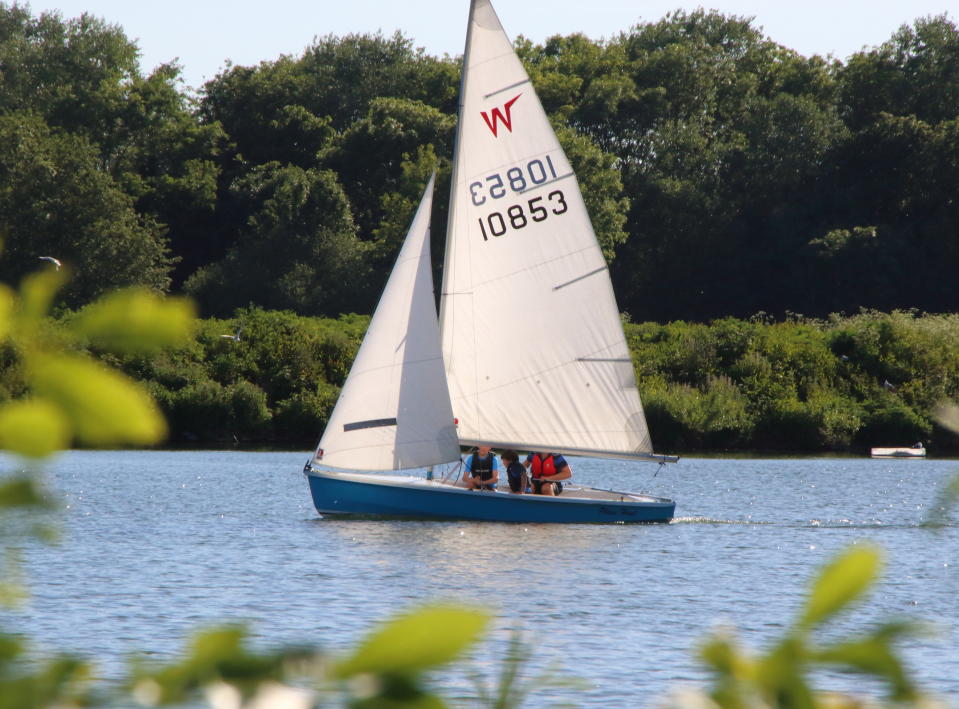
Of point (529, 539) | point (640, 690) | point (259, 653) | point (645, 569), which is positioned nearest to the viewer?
point (259, 653)

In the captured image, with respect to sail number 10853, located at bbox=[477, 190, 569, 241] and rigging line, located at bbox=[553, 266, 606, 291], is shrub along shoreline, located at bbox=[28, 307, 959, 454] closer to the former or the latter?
rigging line, located at bbox=[553, 266, 606, 291]

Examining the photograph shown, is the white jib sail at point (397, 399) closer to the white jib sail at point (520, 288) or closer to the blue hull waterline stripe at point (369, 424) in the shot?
the blue hull waterline stripe at point (369, 424)

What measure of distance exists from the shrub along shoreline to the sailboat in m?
17.4

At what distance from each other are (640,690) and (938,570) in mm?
9473

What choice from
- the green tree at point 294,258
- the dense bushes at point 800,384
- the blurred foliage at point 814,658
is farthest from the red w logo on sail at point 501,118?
the green tree at point 294,258

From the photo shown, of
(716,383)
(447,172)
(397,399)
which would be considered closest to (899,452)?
(716,383)

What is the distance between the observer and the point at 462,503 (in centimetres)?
2056

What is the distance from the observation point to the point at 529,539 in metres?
19.7

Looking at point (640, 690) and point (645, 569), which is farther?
point (645, 569)

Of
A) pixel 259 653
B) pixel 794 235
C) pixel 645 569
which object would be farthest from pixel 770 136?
pixel 259 653

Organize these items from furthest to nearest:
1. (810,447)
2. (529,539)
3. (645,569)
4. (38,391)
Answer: (810,447)
(529,539)
(645,569)
(38,391)

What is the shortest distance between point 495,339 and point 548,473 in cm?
211

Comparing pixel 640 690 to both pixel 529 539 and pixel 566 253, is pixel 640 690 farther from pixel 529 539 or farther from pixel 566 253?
pixel 566 253

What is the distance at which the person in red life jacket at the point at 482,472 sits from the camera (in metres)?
20.8
